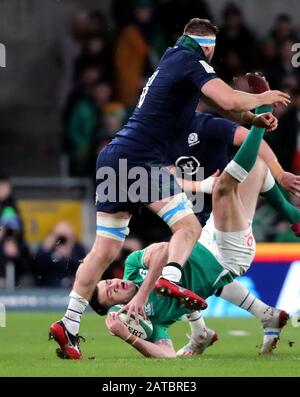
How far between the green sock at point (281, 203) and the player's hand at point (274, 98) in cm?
129

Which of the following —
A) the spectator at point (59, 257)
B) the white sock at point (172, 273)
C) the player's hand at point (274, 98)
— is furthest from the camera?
the spectator at point (59, 257)

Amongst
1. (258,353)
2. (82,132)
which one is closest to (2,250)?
(82,132)

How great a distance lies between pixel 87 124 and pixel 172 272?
8516mm

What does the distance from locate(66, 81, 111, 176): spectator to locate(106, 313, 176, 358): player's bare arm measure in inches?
305

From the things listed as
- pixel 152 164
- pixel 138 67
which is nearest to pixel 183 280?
pixel 152 164

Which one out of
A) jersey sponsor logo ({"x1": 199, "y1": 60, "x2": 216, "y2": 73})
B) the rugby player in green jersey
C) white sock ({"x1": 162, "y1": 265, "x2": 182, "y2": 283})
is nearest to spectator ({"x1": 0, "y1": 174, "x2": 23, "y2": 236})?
the rugby player in green jersey

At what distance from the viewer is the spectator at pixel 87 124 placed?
16.6 meters

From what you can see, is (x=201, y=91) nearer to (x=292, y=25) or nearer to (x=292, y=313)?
(x=292, y=313)

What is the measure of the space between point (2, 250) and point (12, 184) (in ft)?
4.82

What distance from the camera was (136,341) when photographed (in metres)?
8.95

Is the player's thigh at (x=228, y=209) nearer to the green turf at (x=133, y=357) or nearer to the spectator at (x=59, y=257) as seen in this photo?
the green turf at (x=133, y=357)

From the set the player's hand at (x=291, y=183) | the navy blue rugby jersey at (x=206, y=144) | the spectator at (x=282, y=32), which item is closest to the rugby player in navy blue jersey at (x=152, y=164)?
the player's hand at (x=291, y=183)

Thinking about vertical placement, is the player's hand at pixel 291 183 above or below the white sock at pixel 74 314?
above

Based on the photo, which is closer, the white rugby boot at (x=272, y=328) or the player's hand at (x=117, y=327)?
the player's hand at (x=117, y=327)
